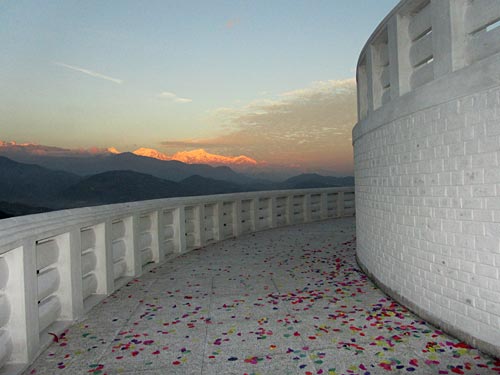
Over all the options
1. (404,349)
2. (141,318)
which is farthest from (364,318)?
(141,318)

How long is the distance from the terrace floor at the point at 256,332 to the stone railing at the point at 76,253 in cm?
28

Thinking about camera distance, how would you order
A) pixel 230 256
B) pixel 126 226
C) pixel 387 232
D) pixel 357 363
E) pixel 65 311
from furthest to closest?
pixel 230 256 → pixel 126 226 → pixel 387 232 → pixel 65 311 → pixel 357 363

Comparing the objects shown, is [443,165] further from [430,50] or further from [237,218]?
[237,218]

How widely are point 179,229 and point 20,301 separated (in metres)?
6.77

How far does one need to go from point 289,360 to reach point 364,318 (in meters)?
1.76

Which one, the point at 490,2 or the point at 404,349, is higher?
the point at 490,2

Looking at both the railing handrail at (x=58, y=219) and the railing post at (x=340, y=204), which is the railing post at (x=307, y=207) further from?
the railing handrail at (x=58, y=219)

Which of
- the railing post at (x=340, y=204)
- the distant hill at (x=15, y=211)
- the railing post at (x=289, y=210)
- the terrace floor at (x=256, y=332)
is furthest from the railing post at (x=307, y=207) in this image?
the distant hill at (x=15, y=211)

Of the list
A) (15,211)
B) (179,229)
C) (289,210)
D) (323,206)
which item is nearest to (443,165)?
(179,229)

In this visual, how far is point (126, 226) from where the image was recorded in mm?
8086

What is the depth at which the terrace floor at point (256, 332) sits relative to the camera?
413 centimetres

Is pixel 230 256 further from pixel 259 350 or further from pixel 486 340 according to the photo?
pixel 486 340

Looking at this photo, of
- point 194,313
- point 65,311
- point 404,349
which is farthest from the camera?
point 194,313

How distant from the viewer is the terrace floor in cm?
413
